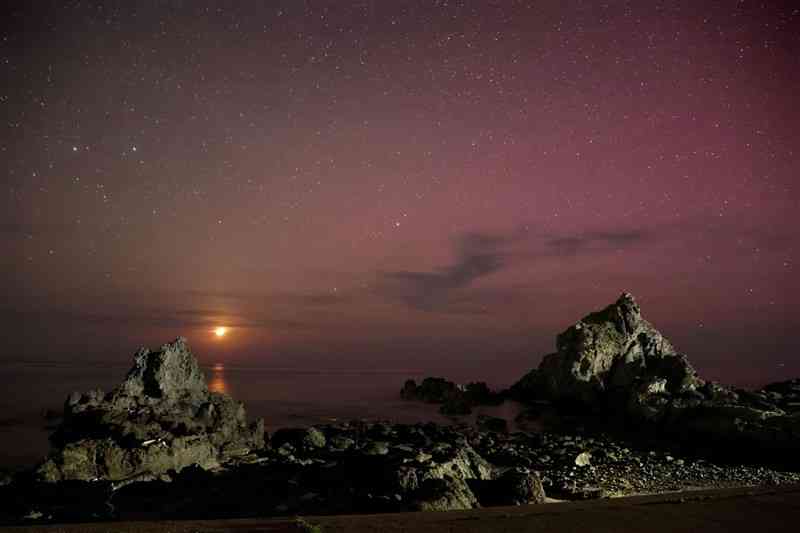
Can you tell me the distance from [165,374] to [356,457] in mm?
11869

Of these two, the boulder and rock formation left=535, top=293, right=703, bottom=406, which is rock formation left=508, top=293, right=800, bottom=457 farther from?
the boulder

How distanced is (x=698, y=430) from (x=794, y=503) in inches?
731

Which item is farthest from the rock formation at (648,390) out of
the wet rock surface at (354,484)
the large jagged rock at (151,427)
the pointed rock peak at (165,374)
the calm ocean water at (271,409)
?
the pointed rock peak at (165,374)

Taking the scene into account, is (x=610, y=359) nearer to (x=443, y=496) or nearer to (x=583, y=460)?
(x=583, y=460)

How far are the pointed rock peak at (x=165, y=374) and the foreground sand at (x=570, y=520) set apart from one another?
592 inches

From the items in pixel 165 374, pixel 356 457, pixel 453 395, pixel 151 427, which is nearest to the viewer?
pixel 356 457

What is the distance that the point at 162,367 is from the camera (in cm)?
2198

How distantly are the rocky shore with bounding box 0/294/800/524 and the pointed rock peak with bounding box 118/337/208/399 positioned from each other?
0.06 m


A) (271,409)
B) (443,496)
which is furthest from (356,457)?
(271,409)

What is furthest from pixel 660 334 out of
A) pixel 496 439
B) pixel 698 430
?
pixel 496 439

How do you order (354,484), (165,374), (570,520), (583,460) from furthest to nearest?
(165,374) < (583,460) < (354,484) < (570,520)

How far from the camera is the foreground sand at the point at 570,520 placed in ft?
24.6

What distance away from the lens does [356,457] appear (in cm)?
1479

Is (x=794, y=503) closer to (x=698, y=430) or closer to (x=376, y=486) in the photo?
(x=376, y=486)
